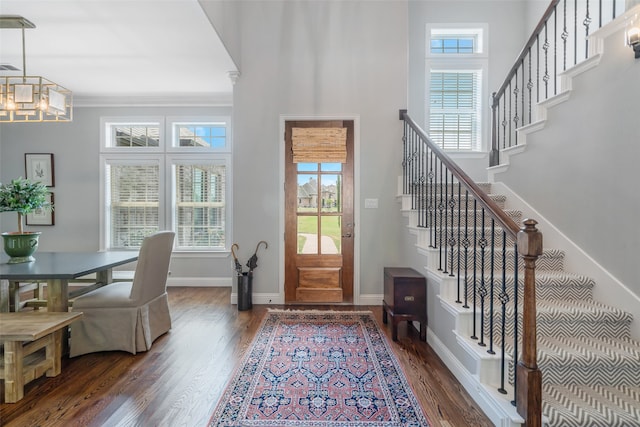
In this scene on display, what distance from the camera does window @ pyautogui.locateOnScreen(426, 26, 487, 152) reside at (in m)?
4.23

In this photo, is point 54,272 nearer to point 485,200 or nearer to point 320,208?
point 320,208

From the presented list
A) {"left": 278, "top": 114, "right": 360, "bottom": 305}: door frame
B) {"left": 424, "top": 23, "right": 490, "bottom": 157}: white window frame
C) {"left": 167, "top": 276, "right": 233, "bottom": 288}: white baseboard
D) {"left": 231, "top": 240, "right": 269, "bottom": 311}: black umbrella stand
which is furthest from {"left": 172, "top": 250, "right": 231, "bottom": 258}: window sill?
{"left": 424, "top": 23, "right": 490, "bottom": 157}: white window frame

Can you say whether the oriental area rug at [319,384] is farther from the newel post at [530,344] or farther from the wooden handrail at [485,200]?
the wooden handrail at [485,200]

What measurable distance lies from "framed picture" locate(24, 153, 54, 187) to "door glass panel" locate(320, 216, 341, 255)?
4.46 m

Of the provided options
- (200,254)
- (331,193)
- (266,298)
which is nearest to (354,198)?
(331,193)

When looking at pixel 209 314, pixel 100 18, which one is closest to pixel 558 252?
pixel 209 314

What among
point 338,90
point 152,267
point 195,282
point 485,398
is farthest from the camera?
point 195,282

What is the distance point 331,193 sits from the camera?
3684mm

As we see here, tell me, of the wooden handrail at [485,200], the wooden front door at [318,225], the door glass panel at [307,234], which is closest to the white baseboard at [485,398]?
the wooden handrail at [485,200]

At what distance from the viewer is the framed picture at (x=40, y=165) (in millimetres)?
4559

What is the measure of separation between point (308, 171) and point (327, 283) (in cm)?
145

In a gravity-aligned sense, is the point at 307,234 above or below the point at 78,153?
below

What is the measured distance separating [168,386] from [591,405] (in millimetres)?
2525

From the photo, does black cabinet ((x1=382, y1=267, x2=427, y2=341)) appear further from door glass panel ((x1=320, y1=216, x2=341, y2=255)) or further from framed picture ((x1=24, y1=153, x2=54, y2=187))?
framed picture ((x1=24, y1=153, x2=54, y2=187))
